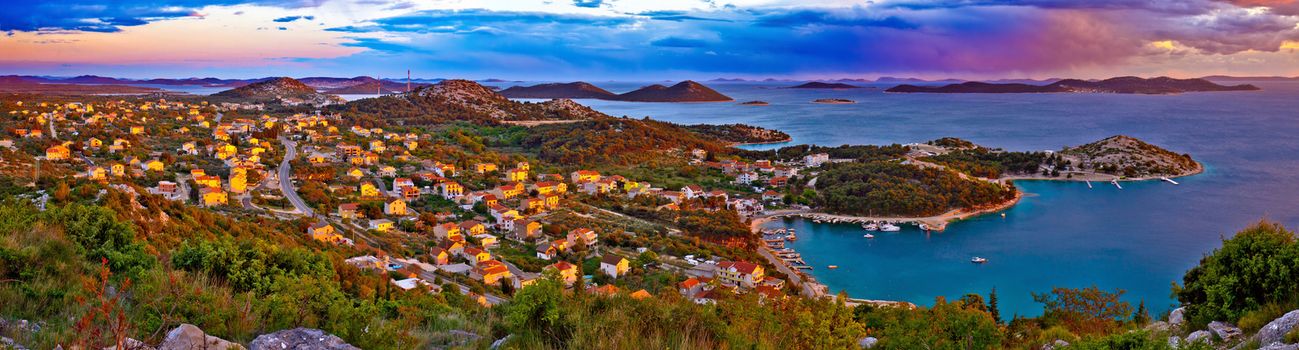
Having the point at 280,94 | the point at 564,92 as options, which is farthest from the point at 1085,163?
the point at 564,92

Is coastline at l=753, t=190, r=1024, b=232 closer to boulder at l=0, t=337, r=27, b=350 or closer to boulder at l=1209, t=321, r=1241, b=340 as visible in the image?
boulder at l=1209, t=321, r=1241, b=340

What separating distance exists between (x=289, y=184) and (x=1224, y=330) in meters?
19.5

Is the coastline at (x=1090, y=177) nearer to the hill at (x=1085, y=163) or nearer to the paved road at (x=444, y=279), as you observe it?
the hill at (x=1085, y=163)

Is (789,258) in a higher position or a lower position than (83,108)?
lower

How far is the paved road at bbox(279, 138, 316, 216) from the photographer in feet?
52.6

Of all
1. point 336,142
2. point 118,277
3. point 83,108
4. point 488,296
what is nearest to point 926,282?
point 488,296

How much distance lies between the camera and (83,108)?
1262 inches

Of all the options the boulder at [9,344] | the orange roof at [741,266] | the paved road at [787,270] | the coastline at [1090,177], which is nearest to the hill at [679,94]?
the coastline at [1090,177]

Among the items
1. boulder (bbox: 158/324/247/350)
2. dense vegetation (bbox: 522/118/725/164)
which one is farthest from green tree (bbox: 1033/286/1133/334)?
dense vegetation (bbox: 522/118/725/164)

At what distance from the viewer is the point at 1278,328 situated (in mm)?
3180

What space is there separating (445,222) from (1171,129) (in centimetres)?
4844

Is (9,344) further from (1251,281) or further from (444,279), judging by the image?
(444,279)

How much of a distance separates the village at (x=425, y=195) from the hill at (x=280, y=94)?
22252 mm

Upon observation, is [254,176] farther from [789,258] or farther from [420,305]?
[420,305]
